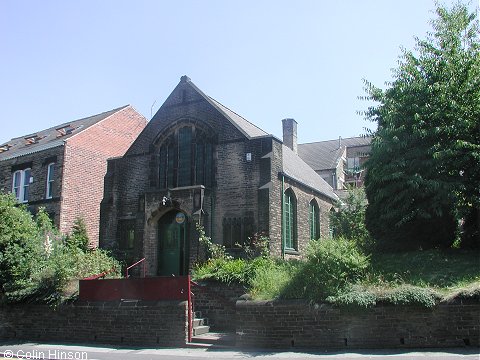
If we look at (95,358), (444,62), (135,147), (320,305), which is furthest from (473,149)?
(135,147)

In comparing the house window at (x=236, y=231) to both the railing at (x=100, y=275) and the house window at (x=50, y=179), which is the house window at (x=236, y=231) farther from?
the house window at (x=50, y=179)

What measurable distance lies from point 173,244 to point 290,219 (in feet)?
16.7

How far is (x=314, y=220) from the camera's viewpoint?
2473 centimetres

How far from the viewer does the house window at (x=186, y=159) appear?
20109 mm

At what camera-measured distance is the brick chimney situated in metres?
35.0

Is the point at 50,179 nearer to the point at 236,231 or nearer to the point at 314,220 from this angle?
the point at 236,231

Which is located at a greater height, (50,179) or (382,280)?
(50,179)

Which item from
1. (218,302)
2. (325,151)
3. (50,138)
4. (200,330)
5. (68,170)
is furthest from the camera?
(325,151)

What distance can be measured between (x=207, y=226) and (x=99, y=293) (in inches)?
210

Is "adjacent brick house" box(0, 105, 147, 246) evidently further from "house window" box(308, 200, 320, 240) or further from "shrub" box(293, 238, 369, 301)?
"shrub" box(293, 238, 369, 301)

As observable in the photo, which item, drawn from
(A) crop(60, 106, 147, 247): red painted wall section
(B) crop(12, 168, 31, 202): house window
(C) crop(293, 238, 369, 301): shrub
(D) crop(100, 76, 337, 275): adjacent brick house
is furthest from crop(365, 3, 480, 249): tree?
(B) crop(12, 168, 31, 202): house window

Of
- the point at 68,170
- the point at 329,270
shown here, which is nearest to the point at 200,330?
the point at 329,270

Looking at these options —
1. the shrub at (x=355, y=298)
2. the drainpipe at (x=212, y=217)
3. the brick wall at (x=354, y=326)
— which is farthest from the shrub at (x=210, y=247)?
the shrub at (x=355, y=298)

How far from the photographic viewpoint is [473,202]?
1352 centimetres
